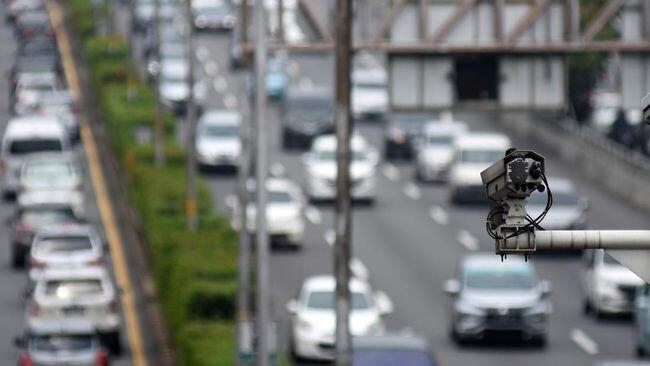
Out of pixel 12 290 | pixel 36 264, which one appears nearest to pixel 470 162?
pixel 12 290

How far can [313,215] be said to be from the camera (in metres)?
54.7

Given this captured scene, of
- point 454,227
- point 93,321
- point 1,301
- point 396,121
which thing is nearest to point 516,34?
point 93,321

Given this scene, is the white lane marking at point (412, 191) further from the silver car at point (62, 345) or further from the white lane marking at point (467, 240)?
the silver car at point (62, 345)

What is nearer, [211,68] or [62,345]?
[62,345]

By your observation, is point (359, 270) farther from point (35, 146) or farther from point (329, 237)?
point (35, 146)

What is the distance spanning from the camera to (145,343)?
129 feet

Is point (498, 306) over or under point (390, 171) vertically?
over

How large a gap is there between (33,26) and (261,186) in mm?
65260

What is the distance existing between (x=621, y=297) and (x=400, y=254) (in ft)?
28.6

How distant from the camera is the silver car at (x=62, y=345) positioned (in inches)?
1297

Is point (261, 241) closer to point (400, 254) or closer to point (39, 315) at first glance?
point (39, 315)

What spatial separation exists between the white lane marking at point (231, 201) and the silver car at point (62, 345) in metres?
22.4

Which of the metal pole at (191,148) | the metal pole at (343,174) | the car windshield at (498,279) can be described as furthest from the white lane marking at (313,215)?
the metal pole at (343,174)

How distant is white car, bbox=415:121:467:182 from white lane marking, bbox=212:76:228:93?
64.6ft
